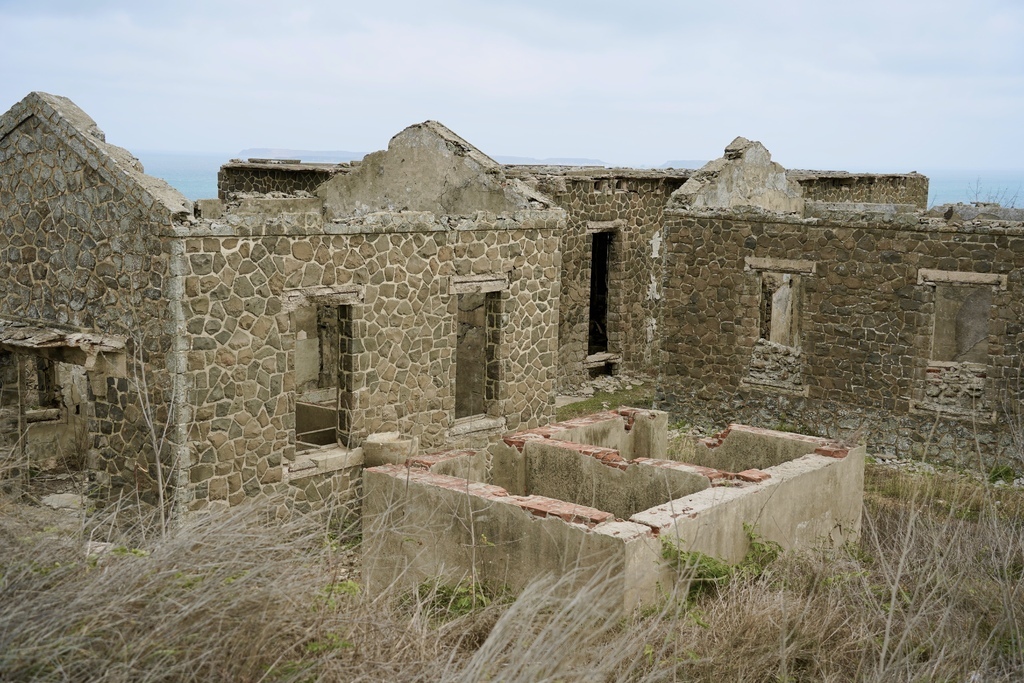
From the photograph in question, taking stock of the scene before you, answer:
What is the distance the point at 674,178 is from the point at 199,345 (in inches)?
511

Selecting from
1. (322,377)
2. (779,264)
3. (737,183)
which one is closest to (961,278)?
(779,264)

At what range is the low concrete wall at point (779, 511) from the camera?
28.1 feet

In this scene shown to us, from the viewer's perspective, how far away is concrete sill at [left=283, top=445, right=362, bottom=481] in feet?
35.3

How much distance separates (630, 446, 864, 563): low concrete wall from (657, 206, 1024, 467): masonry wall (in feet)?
10.9

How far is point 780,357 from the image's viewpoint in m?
17.1

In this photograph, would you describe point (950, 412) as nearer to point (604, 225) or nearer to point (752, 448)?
point (752, 448)

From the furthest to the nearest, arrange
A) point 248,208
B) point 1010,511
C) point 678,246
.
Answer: point 678,246
point 248,208
point 1010,511

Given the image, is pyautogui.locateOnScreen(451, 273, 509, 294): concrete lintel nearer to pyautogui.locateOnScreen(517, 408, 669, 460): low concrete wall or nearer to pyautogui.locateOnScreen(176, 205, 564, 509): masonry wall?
pyautogui.locateOnScreen(176, 205, 564, 509): masonry wall

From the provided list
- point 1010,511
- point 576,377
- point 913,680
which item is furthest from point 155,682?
point 576,377

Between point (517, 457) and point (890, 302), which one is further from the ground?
point (890, 302)

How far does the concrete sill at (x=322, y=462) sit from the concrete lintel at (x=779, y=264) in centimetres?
730

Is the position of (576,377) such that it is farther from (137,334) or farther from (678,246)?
(137,334)

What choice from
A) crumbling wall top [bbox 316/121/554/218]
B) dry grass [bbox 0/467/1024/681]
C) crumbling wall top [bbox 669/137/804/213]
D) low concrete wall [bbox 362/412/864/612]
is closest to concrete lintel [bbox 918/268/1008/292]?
crumbling wall top [bbox 669/137/804/213]

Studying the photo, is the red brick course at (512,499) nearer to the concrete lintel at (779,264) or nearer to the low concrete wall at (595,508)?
the low concrete wall at (595,508)
